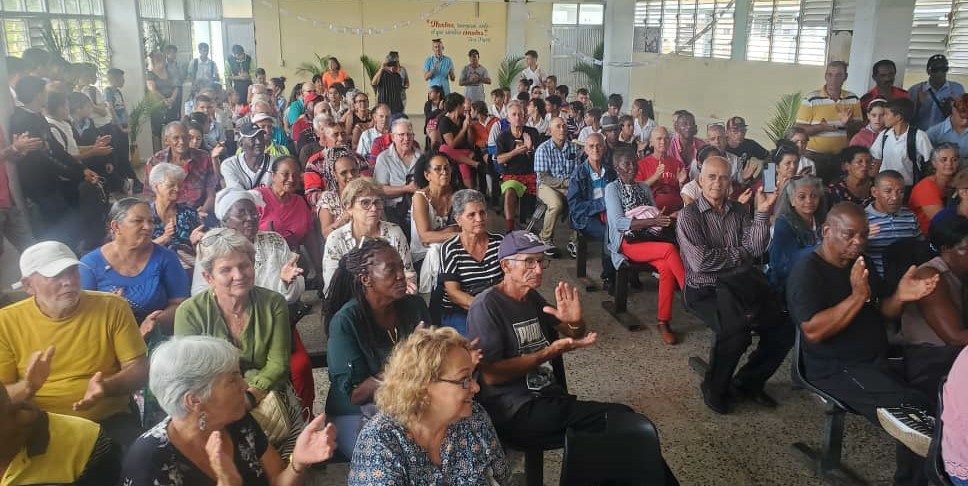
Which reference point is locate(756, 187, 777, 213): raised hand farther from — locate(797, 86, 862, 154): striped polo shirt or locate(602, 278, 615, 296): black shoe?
locate(797, 86, 862, 154): striped polo shirt

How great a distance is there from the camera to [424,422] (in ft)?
6.94

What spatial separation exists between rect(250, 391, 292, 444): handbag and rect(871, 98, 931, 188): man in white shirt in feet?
16.7

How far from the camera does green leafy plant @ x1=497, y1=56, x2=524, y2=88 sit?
15953mm

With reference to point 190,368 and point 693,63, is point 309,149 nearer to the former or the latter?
point 190,368

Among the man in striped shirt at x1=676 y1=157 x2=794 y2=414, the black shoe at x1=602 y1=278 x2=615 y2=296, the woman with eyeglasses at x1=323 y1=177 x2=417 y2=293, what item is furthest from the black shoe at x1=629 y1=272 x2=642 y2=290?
the woman with eyeglasses at x1=323 y1=177 x2=417 y2=293

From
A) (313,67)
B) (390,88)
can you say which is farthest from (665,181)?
(313,67)

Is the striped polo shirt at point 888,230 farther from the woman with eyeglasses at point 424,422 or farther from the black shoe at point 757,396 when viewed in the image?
the woman with eyeglasses at point 424,422

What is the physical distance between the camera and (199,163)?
5562mm

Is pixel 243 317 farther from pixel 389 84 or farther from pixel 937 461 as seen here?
pixel 389 84

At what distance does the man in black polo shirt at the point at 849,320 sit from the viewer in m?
3.04

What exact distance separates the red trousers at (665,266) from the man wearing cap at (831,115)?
8.27 ft

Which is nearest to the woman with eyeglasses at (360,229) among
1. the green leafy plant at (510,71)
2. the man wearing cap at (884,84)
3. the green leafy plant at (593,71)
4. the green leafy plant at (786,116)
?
the green leafy plant at (786,116)

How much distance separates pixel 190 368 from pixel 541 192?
4.98 m

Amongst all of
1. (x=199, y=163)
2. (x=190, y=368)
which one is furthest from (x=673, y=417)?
(x=199, y=163)
